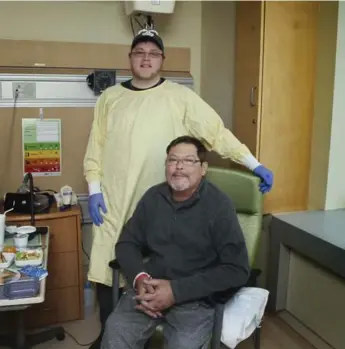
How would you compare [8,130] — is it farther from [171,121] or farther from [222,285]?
[222,285]

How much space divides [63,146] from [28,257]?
1.27 meters

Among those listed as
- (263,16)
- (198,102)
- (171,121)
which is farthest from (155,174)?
(263,16)

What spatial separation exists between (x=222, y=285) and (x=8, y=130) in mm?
1754

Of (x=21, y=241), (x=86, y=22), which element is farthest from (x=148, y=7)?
(x=21, y=241)

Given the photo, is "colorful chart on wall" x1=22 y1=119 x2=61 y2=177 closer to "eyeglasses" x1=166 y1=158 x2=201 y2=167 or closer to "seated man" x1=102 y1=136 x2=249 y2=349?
"seated man" x1=102 y1=136 x2=249 y2=349

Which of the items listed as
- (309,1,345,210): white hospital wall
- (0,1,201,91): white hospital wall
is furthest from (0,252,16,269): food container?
(309,1,345,210): white hospital wall

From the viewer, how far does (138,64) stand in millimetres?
2109

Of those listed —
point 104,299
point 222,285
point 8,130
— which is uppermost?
point 8,130

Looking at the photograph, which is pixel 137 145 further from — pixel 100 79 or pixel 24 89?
pixel 24 89

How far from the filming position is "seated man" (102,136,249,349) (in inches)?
68.7

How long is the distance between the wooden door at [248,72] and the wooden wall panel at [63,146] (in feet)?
3.17

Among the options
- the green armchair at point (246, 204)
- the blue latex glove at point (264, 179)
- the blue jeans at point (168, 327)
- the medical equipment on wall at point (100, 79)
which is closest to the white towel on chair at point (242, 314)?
the blue jeans at point (168, 327)

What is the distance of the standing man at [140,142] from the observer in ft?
6.87

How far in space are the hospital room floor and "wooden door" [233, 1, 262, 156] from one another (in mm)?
Result: 1039
